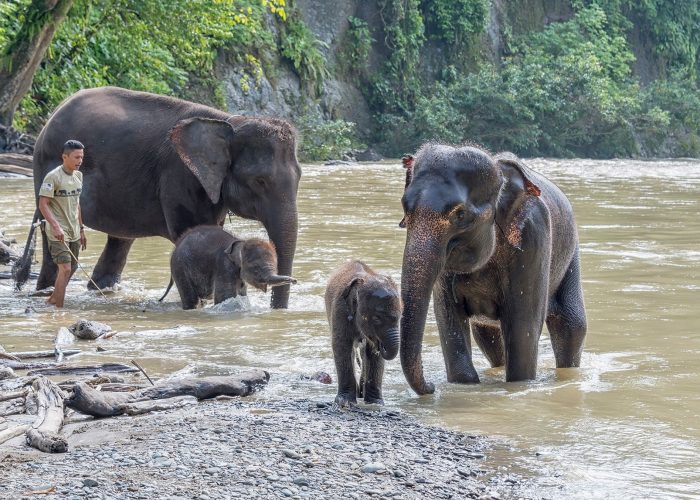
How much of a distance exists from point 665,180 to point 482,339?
2292cm

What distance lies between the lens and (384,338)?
5.84 m

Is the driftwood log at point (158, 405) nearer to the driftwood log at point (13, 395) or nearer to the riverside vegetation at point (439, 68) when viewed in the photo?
the driftwood log at point (13, 395)

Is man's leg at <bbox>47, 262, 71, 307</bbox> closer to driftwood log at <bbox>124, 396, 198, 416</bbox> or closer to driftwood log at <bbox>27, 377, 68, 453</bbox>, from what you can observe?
driftwood log at <bbox>27, 377, 68, 453</bbox>

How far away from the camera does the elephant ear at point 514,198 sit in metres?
5.97

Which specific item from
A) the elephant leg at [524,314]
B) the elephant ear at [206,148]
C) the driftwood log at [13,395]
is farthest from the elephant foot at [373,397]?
the elephant ear at [206,148]

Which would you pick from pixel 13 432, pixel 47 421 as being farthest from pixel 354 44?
pixel 13 432

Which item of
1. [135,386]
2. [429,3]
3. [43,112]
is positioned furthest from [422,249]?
[429,3]

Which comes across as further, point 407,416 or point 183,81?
point 183,81

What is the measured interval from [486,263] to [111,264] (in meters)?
6.08

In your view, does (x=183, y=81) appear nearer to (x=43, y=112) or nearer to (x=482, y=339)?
(x=43, y=112)

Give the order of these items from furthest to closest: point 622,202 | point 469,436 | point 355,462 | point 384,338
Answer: point 622,202 < point 384,338 < point 469,436 < point 355,462

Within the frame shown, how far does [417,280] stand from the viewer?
18.2 feet

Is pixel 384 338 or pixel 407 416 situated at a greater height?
pixel 384 338

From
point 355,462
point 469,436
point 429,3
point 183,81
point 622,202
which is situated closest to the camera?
point 355,462
